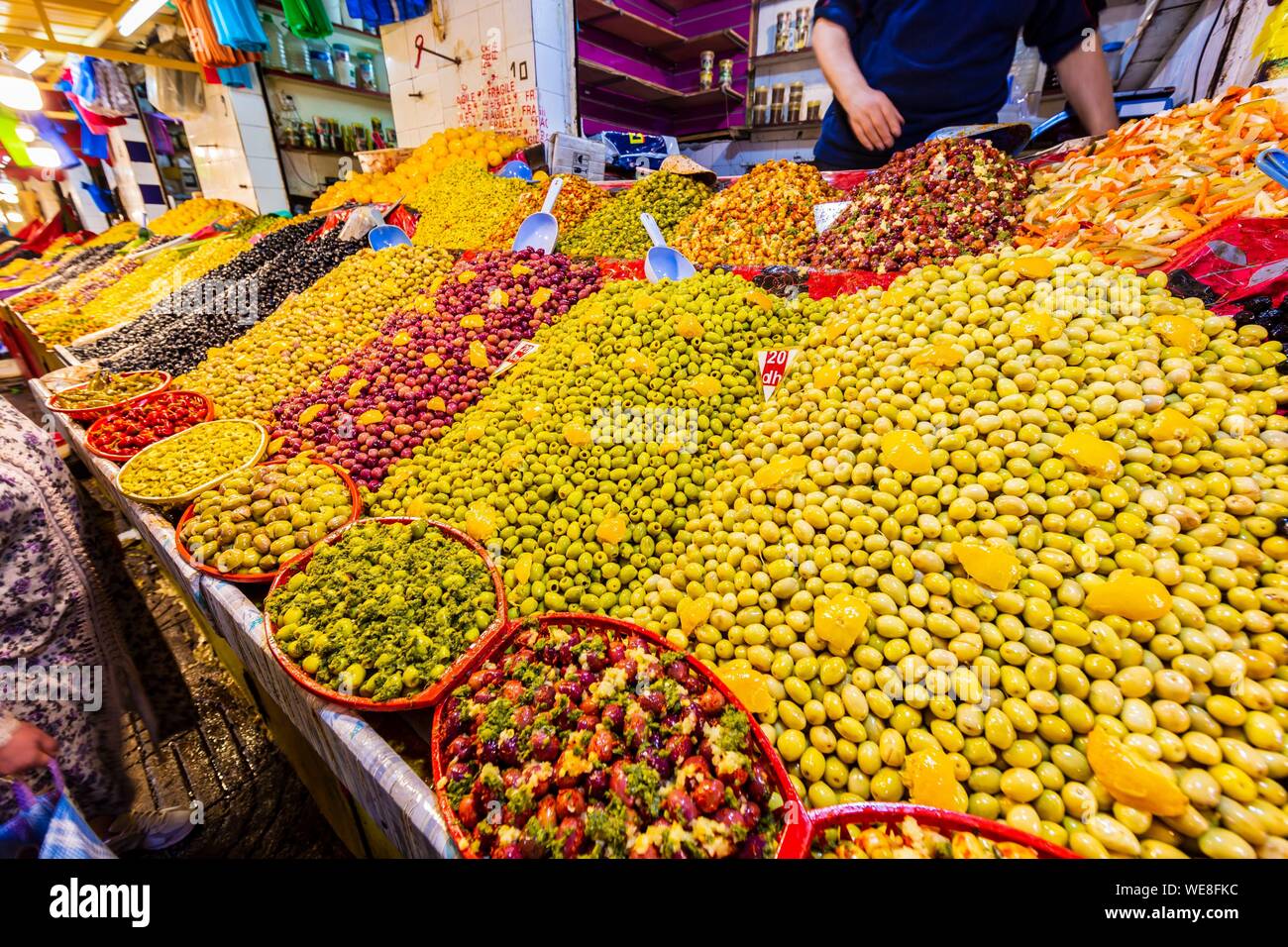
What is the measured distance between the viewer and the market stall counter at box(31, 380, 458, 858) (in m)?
1.06

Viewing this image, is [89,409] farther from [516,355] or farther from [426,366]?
[516,355]

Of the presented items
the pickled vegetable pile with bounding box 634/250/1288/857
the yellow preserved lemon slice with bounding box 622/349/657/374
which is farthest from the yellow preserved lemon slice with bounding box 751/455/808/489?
the yellow preserved lemon slice with bounding box 622/349/657/374

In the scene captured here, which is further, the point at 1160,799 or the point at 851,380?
the point at 851,380

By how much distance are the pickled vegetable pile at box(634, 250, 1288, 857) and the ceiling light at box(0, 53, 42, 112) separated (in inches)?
398

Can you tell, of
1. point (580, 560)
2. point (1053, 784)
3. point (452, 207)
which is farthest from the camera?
point (452, 207)

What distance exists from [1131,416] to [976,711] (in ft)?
2.84

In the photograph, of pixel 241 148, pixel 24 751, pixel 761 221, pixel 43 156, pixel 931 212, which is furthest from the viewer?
pixel 43 156

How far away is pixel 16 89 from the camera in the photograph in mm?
6152

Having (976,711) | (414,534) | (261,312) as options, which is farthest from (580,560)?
(261,312)

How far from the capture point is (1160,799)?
823 mm

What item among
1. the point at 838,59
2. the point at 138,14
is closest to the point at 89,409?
the point at 838,59

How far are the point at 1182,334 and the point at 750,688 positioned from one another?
151 cm

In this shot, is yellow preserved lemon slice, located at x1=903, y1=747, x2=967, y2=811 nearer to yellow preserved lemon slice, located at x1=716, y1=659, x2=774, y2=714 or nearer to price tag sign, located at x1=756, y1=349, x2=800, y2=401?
yellow preserved lemon slice, located at x1=716, y1=659, x2=774, y2=714

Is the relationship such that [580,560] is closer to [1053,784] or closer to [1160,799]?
[1053,784]
